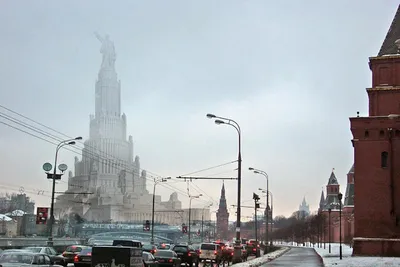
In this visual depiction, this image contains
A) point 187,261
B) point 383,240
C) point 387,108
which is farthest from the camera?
point 387,108

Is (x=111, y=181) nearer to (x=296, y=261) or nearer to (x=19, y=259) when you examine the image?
(x=296, y=261)

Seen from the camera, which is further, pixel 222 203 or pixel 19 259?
pixel 222 203

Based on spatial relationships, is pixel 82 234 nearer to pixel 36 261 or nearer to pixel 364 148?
pixel 364 148

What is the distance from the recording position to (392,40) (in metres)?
56.4

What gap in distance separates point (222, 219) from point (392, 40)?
426 ft

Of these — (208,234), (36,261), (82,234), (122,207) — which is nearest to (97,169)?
(122,207)

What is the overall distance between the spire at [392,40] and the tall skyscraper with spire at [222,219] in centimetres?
12375

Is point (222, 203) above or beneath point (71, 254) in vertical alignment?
above

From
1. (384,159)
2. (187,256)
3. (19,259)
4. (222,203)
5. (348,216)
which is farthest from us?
(222,203)

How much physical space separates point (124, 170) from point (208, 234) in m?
37.9

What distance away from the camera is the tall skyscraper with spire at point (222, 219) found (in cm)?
17700

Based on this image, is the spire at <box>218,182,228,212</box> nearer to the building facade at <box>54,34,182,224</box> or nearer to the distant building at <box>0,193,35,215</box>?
the building facade at <box>54,34,182,224</box>

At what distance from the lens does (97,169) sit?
614ft

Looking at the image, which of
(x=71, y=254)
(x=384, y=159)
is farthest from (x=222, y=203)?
(x=71, y=254)
